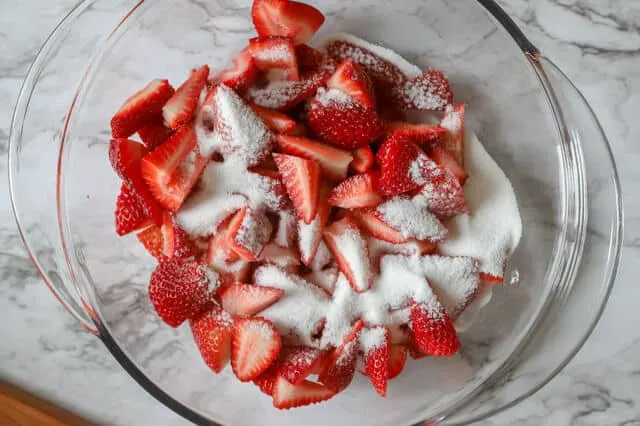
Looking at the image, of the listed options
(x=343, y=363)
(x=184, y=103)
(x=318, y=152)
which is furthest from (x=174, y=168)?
(x=343, y=363)

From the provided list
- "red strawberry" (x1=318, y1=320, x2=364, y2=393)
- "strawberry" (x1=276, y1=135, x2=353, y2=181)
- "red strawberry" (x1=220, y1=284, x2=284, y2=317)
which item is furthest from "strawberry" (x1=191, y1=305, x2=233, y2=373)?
→ "strawberry" (x1=276, y1=135, x2=353, y2=181)

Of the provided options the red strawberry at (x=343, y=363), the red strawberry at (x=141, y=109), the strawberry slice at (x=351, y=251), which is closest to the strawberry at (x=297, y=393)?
the red strawberry at (x=343, y=363)

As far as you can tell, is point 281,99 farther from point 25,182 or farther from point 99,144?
point 25,182

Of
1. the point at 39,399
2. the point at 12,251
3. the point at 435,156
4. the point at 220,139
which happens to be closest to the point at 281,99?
the point at 220,139

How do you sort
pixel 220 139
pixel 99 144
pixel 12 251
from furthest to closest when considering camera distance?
pixel 12 251, pixel 99 144, pixel 220 139

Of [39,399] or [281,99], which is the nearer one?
[281,99]

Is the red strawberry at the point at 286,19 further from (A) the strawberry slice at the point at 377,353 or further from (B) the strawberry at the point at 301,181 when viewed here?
(A) the strawberry slice at the point at 377,353

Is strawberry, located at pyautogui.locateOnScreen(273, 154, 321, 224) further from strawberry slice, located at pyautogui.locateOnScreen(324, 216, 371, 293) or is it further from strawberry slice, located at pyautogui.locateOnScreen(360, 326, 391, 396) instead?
strawberry slice, located at pyautogui.locateOnScreen(360, 326, 391, 396)
